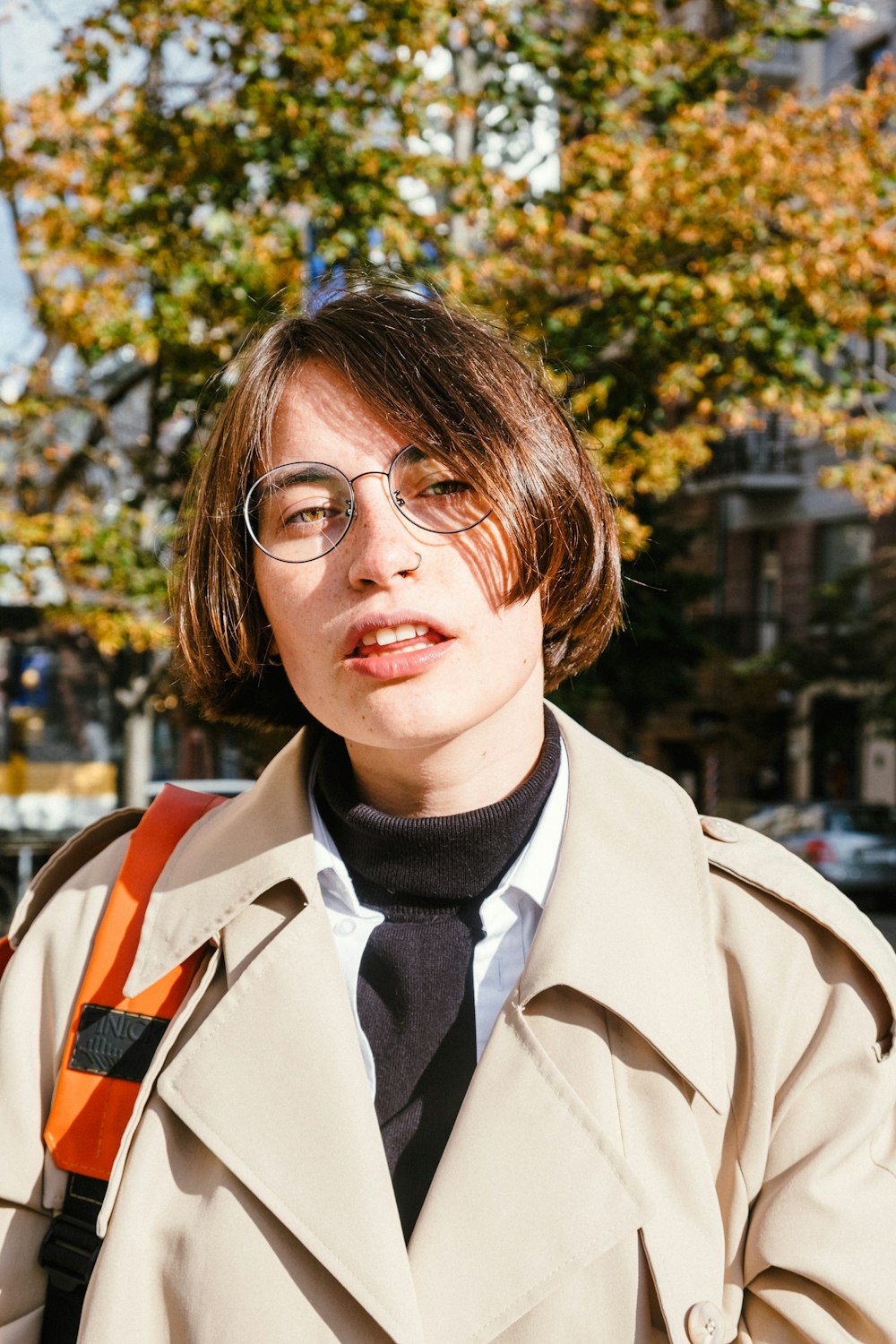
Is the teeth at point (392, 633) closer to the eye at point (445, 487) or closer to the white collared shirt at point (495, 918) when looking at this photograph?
the eye at point (445, 487)

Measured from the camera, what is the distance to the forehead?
162cm

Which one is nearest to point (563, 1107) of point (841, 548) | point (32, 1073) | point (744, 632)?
point (32, 1073)

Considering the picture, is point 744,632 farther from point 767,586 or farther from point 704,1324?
point 704,1324

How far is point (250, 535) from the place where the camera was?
170 centimetres

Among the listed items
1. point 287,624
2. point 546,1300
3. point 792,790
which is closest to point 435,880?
point 287,624

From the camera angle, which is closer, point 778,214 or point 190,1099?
point 190,1099

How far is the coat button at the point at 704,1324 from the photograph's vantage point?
4.63ft

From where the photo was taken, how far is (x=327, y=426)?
5.40 feet

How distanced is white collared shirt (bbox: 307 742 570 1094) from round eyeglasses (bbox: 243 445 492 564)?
40 cm

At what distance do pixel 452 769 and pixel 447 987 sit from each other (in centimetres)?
27

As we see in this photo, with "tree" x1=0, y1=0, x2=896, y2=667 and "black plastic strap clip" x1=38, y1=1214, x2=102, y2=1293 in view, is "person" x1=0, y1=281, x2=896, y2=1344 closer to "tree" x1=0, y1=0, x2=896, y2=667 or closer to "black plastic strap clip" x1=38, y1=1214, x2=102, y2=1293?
"black plastic strap clip" x1=38, y1=1214, x2=102, y2=1293

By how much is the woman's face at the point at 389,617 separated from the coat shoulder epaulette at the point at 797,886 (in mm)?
315

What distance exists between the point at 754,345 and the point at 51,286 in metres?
5.23

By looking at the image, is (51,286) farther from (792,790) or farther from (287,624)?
(792,790)
